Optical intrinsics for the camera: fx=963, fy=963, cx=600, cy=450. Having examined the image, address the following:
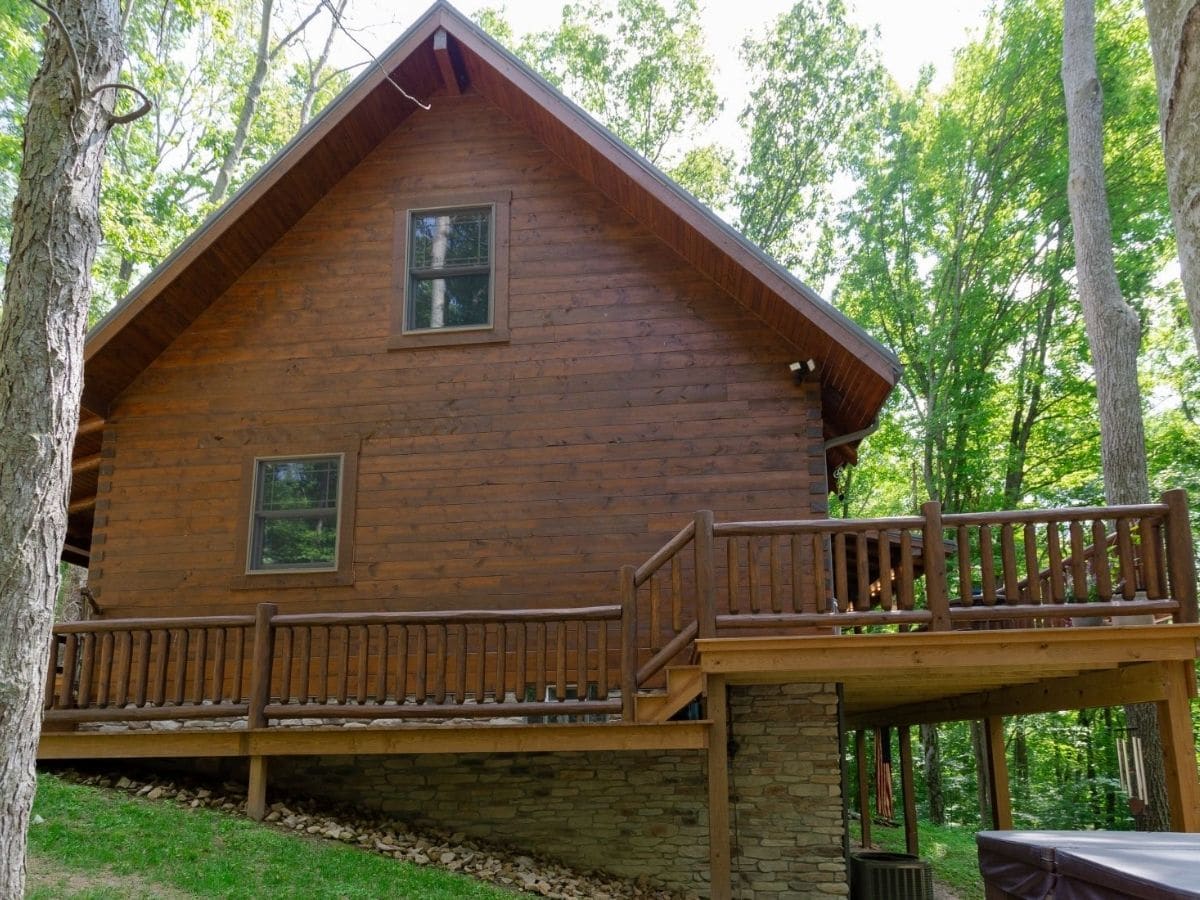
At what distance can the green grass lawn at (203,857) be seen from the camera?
671 cm

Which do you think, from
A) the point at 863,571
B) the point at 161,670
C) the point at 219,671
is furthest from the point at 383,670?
the point at 863,571

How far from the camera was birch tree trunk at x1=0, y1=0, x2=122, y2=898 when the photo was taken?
4.76 m

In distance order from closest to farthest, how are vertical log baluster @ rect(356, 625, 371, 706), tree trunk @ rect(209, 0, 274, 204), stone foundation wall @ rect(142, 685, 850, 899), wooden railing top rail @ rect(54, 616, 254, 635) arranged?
vertical log baluster @ rect(356, 625, 371, 706) < wooden railing top rail @ rect(54, 616, 254, 635) < stone foundation wall @ rect(142, 685, 850, 899) < tree trunk @ rect(209, 0, 274, 204)

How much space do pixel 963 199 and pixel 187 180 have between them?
1707 cm

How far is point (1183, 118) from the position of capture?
1.83 metres

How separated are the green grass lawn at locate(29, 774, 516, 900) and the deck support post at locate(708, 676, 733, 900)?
162 cm

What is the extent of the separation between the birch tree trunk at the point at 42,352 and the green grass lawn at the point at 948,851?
10923 mm

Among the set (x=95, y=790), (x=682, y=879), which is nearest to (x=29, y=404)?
(x=95, y=790)

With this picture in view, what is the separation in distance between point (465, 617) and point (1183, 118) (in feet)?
23.0

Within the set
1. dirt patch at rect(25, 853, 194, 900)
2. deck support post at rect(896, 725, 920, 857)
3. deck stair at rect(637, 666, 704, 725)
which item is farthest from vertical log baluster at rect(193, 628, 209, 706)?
deck support post at rect(896, 725, 920, 857)

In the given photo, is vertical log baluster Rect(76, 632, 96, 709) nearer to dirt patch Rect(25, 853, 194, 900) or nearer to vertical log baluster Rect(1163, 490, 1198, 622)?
dirt patch Rect(25, 853, 194, 900)

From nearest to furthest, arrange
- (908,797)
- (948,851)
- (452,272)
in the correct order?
1. (452,272)
2. (908,797)
3. (948,851)

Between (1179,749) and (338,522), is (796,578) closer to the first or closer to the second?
(1179,749)

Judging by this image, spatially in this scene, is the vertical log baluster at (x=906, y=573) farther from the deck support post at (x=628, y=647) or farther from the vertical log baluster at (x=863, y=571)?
the deck support post at (x=628, y=647)
